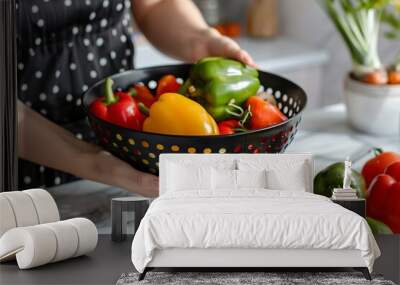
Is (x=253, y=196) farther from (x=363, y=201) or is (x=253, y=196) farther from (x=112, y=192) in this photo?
(x=112, y=192)

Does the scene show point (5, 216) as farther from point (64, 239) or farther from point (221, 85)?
point (221, 85)

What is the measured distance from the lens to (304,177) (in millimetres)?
1307

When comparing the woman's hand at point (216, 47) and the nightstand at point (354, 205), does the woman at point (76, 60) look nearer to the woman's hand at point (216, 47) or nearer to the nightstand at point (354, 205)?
the woman's hand at point (216, 47)

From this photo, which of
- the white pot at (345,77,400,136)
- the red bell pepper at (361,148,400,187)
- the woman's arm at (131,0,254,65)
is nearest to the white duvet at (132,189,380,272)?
the red bell pepper at (361,148,400,187)

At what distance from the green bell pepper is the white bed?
474 millimetres

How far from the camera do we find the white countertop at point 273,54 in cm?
356

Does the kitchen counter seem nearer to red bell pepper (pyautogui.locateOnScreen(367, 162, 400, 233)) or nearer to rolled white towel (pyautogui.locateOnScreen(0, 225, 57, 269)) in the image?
red bell pepper (pyautogui.locateOnScreen(367, 162, 400, 233))

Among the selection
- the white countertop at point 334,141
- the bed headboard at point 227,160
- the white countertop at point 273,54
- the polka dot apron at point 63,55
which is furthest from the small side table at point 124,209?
the white countertop at point 273,54

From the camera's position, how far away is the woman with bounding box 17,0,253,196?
166 cm

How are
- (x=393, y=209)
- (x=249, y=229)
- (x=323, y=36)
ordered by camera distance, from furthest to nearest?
(x=323, y=36) → (x=393, y=209) → (x=249, y=229)

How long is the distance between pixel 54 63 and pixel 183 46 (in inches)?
12.8

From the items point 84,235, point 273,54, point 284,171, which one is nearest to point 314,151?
point 284,171

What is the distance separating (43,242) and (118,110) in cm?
47

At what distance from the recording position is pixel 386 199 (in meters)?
1.57
